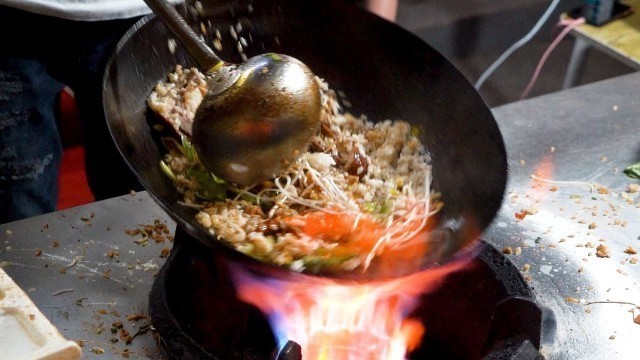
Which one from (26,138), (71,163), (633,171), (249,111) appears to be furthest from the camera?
(71,163)

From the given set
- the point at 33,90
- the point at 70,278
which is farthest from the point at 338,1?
the point at 33,90

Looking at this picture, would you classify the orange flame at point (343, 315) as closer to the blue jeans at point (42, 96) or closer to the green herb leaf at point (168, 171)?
the green herb leaf at point (168, 171)

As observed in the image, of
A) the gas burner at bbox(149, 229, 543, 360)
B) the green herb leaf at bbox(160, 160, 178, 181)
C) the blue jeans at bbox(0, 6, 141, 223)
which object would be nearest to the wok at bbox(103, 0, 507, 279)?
the green herb leaf at bbox(160, 160, 178, 181)

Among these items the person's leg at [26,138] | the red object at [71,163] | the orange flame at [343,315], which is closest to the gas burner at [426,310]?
the orange flame at [343,315]

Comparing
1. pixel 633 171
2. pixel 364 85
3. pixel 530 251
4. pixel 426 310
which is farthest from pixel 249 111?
pixel 633 171

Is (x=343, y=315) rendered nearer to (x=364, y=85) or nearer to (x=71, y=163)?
(x=364, y=85)

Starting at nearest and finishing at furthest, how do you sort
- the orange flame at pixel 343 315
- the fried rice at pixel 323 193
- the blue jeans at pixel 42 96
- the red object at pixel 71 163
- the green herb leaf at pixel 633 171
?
the fried rice at pixel 323 193 < the orange flame at pixel 343 315 < the green herb leaf at pixel 633 171 < the blue jeans at pixel 42 96 < the red object at pixel 71 163
